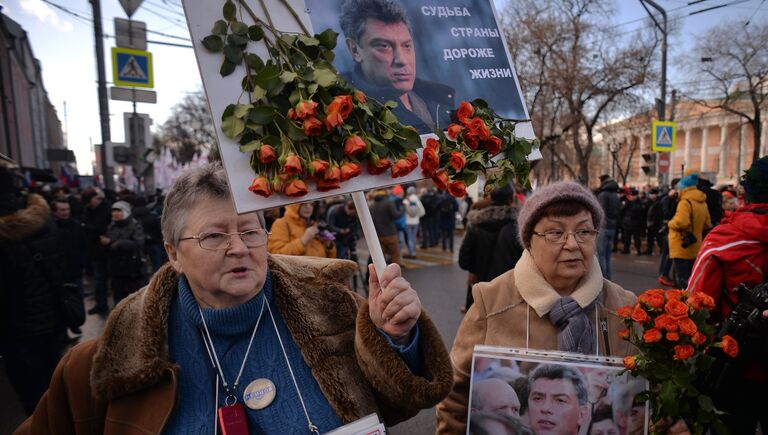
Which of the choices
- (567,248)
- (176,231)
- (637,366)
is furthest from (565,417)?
(176,231)

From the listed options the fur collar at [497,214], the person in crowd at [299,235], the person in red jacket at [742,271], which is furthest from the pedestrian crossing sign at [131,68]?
the person in red jacket at [742,271]

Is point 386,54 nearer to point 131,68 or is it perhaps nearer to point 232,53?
point 232,53

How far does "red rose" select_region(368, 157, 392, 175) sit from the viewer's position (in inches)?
49.5

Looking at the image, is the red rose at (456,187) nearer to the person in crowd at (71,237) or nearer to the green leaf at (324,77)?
the green leaf at (324,77)

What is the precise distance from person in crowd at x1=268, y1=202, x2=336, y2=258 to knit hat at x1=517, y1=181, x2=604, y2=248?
3.18 metres

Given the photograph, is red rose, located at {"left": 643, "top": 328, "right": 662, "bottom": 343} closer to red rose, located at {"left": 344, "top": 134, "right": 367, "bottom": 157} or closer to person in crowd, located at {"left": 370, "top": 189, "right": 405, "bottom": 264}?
red rose, located at {"left": 344, "top": 134, "right": 367, "bottom": 157}

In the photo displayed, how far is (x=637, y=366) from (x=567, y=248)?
626 mm

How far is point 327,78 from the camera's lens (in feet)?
3.91

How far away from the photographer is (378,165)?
Result: 1.26 m

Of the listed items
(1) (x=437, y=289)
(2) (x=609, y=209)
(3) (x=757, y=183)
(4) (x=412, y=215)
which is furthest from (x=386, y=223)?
(3) (x=757, y=183)

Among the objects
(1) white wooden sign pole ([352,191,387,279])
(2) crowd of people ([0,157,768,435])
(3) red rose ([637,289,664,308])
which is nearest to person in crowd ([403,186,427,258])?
(2) crowd of people ([0,157,768,435])

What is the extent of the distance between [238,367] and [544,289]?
1.28 metres

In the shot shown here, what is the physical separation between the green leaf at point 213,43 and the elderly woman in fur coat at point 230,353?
50cm

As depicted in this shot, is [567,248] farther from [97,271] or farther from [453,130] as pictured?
[97,271]
